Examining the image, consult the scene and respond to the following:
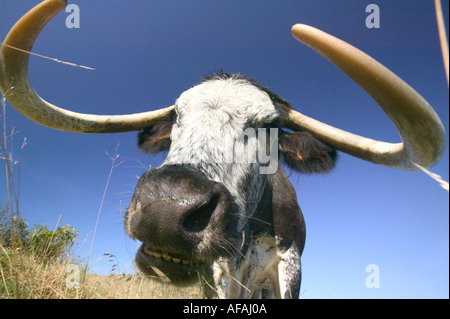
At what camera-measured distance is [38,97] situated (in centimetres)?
397

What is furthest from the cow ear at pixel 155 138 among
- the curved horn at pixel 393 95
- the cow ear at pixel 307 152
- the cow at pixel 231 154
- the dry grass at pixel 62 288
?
the curved horn at pixel 393 95

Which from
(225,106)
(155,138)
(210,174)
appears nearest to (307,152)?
(225,106)

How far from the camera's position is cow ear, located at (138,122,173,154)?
4598mm

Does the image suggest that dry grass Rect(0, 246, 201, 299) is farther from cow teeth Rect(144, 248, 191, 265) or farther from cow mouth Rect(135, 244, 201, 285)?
cow teeth Rect(144, 248, 191, 265)

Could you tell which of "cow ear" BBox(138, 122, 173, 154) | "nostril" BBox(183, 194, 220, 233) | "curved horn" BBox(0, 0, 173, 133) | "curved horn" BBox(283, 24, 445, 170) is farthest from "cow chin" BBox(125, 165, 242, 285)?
"cow ear" BBox(138, 122, 173, 154)

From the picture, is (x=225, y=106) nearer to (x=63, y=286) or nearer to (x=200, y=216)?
(x=200, y=216)

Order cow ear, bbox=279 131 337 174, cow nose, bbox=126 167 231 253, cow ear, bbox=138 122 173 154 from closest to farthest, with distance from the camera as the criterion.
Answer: cow nose, bbox=126 167 231 253 < cow ear, bbox=279 131 337 174 < cow ear, bbox=138 122 173 154

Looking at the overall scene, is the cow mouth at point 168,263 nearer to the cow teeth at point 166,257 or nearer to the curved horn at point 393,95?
the cow teeth at point 166,257

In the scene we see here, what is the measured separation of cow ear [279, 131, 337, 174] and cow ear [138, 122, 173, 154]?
182 centimetres

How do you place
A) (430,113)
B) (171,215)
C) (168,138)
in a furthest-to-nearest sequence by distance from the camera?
1. (168,138)
2. (430,113)
3. (171,215)

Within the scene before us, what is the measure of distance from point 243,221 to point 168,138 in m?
2.50
